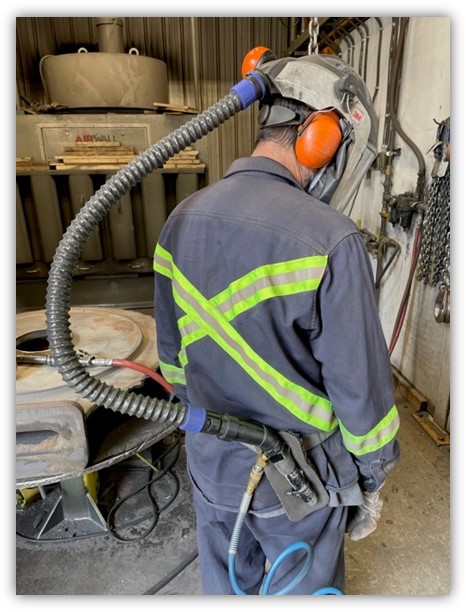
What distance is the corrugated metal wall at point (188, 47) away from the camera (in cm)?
370

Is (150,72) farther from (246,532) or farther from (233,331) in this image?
(246,532)

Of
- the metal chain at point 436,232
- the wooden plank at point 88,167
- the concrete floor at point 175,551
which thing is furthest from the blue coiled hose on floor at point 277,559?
the wooden plank at point 88,167

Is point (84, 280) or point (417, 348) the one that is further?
point (84, 280)

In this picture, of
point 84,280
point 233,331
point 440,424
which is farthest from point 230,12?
point 84,280

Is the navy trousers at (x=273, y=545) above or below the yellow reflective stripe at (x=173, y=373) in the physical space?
below

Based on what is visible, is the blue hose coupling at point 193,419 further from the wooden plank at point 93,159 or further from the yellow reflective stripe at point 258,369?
the wooden plank at point 93,159

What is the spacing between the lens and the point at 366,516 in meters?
0.96

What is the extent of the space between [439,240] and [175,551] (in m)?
1.79

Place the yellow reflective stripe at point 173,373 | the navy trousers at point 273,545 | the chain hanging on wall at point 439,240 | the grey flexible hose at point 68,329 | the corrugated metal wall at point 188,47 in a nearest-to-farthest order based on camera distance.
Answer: the grey flexible hose at point 68,329, the navy trousers at point 273,545, the yellow reflective stripe at point 173,373, the chain hanging on wall at point 439,240, the corrugated metal wall at point 188,47

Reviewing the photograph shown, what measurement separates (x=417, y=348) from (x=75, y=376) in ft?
6.81

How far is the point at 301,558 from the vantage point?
36.9 inches

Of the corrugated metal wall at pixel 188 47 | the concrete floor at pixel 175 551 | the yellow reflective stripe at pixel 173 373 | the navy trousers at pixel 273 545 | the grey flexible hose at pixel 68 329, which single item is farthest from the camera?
the corrugated metal wall at pixel 188 47

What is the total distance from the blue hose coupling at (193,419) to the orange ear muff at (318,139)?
21.3 inches

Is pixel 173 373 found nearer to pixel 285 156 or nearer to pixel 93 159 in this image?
pixel 285 156
